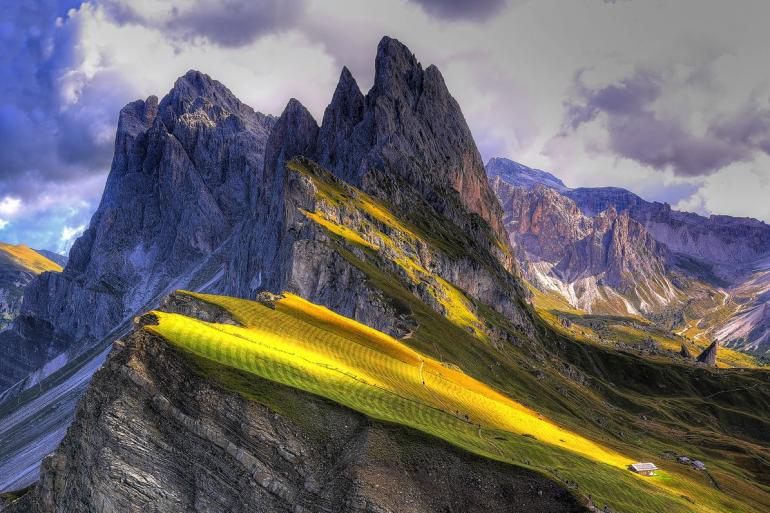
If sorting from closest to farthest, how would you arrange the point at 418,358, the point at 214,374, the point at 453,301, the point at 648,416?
the point at 214,374
the point at 418,358
the point at 453,301
the point at 648,416

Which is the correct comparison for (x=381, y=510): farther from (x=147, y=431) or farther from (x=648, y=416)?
(x=648, y=416)

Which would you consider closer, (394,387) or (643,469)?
(394,387)

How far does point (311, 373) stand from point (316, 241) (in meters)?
68.0

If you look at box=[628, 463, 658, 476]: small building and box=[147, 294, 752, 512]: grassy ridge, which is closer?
box=[147, 294, 752, 512]: grassy ridge

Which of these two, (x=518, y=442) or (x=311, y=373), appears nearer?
(x=311, y=373)

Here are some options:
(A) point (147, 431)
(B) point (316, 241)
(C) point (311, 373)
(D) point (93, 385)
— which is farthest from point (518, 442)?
(B) point (316, 241)

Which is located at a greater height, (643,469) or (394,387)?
(394,387)

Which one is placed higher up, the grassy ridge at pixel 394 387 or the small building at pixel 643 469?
the grassy ridge at pixel 394 387

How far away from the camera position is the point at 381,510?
1255 inches

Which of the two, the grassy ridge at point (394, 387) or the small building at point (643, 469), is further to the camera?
the small building at point (643, 469)

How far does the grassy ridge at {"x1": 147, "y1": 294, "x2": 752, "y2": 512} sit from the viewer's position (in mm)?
43062

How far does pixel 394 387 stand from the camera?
55.1 meters

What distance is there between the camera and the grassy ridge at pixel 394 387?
4306 centimetres

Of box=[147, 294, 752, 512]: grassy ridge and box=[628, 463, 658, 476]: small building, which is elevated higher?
box=[147, 294, 752, 512]: grassy ridge
